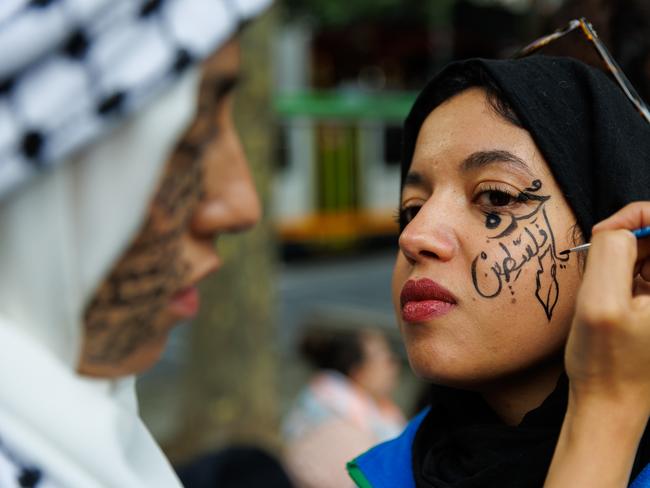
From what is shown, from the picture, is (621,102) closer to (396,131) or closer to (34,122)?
(34,122)

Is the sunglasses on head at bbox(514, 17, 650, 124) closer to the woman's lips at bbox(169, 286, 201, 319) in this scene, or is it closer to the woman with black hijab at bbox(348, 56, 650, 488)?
the woman with black hijab at bbox(348, 56, 650, 488)

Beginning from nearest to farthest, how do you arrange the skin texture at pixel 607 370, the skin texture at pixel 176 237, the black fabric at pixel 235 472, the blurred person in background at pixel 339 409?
the skin texture at pixel 607 370 < the skin texture at pixel 176 237 < the black fabric at pixel 235 472 < the blurred person in background at pixel 339 409

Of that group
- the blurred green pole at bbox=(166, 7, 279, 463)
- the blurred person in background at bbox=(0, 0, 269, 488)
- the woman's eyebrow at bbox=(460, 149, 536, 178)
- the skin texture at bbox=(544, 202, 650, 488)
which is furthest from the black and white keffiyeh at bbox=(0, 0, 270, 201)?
the blurred green pole at bbox=(166, 7, 279, 463)

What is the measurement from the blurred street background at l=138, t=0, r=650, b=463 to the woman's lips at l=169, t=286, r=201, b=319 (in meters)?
1.22

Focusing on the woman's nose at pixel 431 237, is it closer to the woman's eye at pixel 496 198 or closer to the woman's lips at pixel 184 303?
the woman's eye at pixel 496 198

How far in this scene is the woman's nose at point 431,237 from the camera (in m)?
1.32

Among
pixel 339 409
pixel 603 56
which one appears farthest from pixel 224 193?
pixel 339 409

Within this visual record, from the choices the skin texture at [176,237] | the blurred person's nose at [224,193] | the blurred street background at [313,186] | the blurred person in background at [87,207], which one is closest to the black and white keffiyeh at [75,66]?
the blurred person in background at [87,207]

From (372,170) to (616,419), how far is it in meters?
18.5

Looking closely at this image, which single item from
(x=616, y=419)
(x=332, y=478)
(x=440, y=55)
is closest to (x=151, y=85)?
(x=616, y=419)

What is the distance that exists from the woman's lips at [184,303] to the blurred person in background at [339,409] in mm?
2779

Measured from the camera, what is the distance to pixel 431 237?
1.32m

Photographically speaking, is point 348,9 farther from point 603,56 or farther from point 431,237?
point 431,237

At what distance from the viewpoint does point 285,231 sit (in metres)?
18.9
